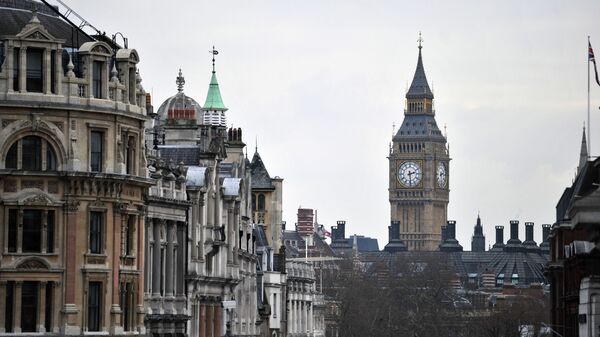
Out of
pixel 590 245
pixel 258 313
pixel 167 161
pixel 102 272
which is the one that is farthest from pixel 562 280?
pixel 102 272

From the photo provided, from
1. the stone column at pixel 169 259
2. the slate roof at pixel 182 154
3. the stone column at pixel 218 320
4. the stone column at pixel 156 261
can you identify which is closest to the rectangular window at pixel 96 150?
the stone column at pixel 156 261

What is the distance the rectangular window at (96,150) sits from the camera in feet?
277

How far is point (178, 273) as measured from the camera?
342 feet

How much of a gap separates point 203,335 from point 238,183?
31.4 ft

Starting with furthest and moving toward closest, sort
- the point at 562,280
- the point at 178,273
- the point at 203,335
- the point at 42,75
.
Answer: the point at 562,280
the point at 203,335
the point at 178,273
the point at 42,75

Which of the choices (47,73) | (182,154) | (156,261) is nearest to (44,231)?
(47,73)

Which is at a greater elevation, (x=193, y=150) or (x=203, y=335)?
(x=193, y=150)

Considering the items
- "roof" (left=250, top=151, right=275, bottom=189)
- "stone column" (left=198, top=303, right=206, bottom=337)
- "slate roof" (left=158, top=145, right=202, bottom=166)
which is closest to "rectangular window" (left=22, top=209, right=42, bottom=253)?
"stone column" (left=198, top=303, right=206, bottom=337)

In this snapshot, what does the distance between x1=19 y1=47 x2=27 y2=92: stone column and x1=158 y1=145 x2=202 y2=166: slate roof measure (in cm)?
3093

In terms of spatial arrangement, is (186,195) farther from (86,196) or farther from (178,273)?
(86,196)

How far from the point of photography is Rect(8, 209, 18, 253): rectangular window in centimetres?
8262

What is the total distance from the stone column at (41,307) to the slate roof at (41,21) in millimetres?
7517

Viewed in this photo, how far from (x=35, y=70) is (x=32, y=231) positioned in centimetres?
478

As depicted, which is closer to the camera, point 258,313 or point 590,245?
point 590,245
